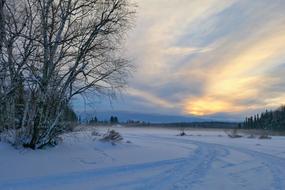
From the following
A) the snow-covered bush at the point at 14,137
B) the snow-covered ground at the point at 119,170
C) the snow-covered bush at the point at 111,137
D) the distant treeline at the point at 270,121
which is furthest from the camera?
the distant treeline at the point at 270,121

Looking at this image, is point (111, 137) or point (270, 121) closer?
point (111, 137)

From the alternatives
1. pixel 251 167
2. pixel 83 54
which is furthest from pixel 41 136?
pixel 251 167

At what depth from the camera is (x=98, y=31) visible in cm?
1802

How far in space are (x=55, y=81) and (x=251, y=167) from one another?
324 inches

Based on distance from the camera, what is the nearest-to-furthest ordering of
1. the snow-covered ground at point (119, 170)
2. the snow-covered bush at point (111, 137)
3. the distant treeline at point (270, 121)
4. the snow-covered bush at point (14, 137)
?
the snow-covered ground at point (119, 170) → the snow-covered bush at point (14, 137) → the snow-covered bush at point (111, 137) → the distant treeline at point (270, 121)

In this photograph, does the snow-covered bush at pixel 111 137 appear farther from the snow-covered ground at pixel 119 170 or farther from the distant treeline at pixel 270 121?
the distant treeline at pixel 270 121

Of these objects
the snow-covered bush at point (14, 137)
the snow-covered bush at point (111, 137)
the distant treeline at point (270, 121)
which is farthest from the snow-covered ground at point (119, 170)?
the distant treeline at point (270, 121)

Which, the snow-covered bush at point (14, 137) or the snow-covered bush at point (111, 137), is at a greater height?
the snow-covered bush at point (111, 137)

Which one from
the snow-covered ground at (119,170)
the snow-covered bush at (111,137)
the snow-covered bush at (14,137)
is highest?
the snow-covered bush at (111,137)

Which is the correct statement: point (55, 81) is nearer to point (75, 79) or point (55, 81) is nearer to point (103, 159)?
point (75, 79)

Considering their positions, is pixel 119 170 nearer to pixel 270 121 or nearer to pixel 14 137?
pixel 14 137

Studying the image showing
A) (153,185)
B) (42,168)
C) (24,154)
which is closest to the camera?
(153,185)

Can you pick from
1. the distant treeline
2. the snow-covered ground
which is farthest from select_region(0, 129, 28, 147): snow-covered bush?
the distant treeline

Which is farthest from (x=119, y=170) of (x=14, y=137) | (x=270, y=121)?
(x=270, y=121)
